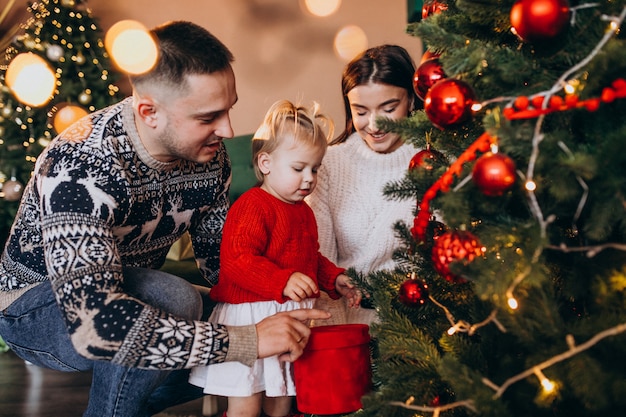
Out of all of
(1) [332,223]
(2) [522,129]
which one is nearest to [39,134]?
(1) [332,223]

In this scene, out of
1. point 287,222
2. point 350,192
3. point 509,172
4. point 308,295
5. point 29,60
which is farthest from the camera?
point 29,60

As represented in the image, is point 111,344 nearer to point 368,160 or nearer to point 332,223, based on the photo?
point 332,223

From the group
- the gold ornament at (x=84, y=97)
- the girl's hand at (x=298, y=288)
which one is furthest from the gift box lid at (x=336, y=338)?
the gold ornament at (x=84, y=97)

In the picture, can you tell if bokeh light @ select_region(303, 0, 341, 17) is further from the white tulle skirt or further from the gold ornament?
the white tulle skirt

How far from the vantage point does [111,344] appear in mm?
1219

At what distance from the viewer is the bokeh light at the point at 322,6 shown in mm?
4066

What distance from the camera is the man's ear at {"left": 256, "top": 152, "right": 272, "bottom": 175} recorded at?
1.61 meters

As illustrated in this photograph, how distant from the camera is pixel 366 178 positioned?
76.6 inches

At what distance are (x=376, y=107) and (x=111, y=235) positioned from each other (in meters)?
0.92

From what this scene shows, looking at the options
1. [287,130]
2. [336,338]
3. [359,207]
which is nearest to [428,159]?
[336,338]

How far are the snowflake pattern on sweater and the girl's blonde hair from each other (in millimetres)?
169

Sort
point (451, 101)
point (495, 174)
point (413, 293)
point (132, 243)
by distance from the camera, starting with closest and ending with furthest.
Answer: point (495, 174)
point (451, 101)
point (413, 293)
point (132, 243)

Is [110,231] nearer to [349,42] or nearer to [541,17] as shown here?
[541,17]

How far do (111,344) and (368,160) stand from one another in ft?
3.40
